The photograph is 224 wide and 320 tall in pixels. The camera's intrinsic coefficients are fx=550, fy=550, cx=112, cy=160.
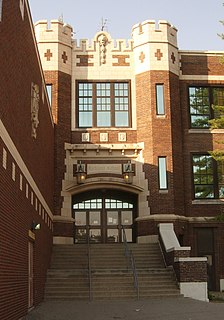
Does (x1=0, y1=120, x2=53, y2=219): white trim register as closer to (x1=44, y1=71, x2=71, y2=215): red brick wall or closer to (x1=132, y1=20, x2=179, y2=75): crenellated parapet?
(x1=44, y1=71, x2=71, y2=215): red brick wall

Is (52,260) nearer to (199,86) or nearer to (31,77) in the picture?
(31,77)

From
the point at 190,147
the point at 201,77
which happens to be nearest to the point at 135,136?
the point at 190,147

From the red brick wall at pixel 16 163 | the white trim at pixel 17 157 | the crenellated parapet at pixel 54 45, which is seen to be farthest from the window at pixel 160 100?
the white trim at pixel 17 157

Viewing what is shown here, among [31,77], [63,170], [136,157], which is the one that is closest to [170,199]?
[136,157]

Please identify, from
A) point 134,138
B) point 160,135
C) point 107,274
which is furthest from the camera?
point 134,138

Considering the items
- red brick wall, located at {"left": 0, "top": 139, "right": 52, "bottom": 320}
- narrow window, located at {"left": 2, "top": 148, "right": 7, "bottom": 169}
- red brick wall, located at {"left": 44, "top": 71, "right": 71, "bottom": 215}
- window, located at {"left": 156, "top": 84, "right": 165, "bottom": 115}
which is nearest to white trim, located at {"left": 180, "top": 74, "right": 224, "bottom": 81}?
window, located at {"left": 156, "top": 84, "right": 165, "bottom": 115}

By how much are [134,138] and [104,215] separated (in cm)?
401

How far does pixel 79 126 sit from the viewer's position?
88.4 feet

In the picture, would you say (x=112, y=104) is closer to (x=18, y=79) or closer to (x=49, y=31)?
(x=49, y=31)

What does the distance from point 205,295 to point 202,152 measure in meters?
8.82

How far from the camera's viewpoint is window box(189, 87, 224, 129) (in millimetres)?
27250

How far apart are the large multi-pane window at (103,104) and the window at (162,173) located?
8.44 ft

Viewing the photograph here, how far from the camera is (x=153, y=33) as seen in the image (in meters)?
27.0

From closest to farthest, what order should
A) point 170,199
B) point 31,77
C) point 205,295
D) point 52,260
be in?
point 31,77, point 205,295, point 52,260, point 170,199
